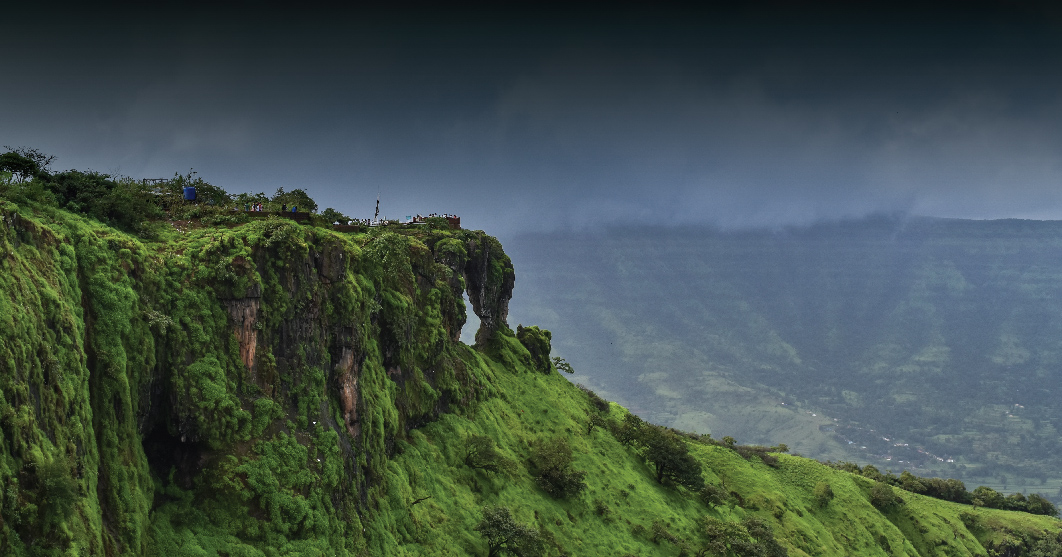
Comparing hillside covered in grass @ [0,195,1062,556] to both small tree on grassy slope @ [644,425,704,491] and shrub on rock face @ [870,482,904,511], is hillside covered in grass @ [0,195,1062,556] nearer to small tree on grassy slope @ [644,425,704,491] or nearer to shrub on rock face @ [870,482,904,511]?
small tree on grassy slope @ [644,425,704,491]

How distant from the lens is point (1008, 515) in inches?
5064

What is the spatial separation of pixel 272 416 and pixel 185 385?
5.57 metres

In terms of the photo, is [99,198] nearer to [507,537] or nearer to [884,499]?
[507,537]

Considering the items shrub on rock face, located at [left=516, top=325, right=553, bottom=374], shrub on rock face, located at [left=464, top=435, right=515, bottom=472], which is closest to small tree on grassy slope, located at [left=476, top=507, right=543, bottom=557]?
shrub on rock face, located at [left=464, top=435, right=515, bottom=472]

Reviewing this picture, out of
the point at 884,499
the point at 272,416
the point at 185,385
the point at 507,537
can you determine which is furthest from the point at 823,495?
the point at 185,385

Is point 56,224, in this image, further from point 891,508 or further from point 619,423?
point 891,508

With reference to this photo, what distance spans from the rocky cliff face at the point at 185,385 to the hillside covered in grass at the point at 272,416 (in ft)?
0.36

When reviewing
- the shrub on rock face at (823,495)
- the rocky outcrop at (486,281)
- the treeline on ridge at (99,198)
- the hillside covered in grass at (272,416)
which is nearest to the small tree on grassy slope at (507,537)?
the hillside covered in grass at (272,416)

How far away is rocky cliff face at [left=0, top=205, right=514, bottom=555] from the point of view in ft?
78.2

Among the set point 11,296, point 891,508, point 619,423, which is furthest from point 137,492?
point 891,508

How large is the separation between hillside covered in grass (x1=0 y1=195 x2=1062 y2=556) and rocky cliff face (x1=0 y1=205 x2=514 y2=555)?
0.36ft

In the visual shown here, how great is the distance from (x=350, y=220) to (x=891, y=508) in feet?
362

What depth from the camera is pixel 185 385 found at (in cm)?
3247

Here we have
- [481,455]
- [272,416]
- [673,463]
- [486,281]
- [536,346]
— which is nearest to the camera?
[272,416]
